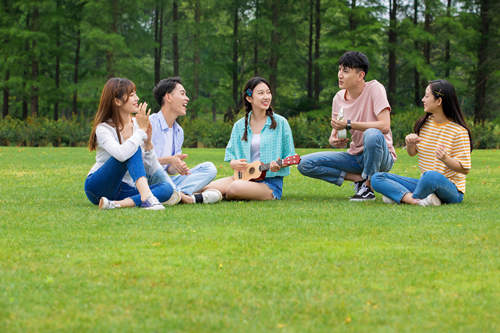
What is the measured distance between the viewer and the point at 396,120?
80.2ft

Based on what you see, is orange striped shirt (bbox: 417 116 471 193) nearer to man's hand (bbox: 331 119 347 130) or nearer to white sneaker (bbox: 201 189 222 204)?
man's hand (bbox: 331 119 347 130)

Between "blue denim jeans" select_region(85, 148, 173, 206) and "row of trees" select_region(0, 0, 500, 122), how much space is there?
23.3m

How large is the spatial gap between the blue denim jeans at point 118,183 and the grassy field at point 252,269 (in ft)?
1.05

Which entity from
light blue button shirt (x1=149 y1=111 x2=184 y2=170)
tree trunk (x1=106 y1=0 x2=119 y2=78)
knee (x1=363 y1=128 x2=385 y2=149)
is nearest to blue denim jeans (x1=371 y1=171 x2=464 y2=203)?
knee (x1=363 y1=128 x2=385 y2=149)

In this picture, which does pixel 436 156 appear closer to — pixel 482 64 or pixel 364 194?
pixel 364 194

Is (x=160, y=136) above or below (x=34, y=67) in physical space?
below

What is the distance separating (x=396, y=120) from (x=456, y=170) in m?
18.7

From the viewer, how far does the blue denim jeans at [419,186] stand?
6.20 m

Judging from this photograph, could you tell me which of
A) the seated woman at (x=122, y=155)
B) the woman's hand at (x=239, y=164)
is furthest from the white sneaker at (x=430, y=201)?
the seated woman at (x=122, y=155)

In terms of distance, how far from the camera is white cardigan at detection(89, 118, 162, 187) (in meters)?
5.82

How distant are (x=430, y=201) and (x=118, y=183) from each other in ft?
10.1

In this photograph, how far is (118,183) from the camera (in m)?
6.20

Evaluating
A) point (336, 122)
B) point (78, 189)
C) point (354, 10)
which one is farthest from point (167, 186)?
point (354, 10)

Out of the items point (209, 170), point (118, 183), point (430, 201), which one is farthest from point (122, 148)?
point (430, 201)
